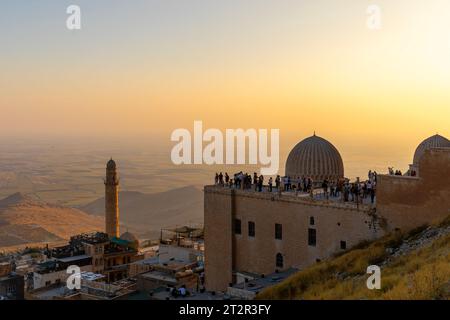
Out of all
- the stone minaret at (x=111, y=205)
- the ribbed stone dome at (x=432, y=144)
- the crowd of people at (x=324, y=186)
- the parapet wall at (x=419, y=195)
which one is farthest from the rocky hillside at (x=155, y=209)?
the parapet wall at (x=419, y=195)

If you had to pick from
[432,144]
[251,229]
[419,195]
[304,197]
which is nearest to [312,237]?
[304,197]

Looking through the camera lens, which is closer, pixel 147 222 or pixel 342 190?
pixel 342 190

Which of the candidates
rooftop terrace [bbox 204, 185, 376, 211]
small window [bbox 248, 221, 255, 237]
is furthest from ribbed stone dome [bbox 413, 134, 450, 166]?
small window [bbox 248, 221, 255, 237]

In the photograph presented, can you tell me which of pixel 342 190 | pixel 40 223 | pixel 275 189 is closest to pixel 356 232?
pixel 342 190

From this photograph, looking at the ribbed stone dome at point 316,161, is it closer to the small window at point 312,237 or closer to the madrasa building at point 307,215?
the madrasa building at point 307,215
